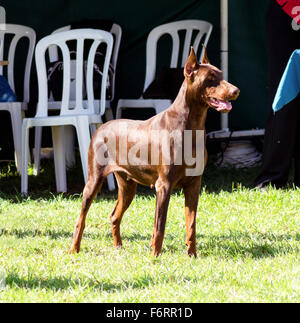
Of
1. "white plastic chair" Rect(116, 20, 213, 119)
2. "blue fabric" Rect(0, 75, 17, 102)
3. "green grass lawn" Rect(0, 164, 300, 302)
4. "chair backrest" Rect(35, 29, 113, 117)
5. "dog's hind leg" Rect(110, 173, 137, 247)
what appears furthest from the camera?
"white plastic chair" Rect(116, 20, 213, 119)

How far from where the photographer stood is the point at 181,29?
6914mm

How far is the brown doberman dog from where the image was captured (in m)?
3.14

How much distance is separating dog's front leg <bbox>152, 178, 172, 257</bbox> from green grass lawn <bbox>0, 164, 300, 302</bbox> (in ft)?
0.25

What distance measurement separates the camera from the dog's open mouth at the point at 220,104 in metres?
3.04

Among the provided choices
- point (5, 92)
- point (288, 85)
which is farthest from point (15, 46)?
point (288, 85)

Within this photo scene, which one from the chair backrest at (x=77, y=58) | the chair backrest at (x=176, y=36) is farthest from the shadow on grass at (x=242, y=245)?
the chair backrest at (x=176, y=36)

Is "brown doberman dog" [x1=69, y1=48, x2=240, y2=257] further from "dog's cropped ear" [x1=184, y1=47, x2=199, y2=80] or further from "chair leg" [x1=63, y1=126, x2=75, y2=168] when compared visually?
"chair leg" [x1=63, y1=126, x2=75, y2=168]

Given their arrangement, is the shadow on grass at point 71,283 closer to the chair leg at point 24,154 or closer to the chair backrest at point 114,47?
the chair leg at point 24,154

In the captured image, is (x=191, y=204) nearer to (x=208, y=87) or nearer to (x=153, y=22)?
(x=208, y=87)

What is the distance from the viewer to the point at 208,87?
3.13m

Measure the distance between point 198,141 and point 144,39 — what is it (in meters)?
4.13

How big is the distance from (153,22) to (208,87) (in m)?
4.16

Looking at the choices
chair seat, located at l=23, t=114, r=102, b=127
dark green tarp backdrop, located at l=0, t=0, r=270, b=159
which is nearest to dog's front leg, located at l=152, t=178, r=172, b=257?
chair seat, located at l=23, t=114, r=102, b=127
